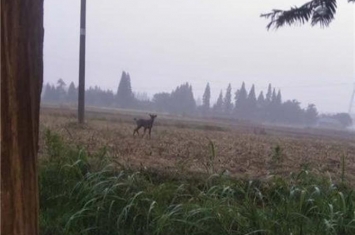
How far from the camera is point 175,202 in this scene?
330 cm

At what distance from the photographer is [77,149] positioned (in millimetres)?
4137

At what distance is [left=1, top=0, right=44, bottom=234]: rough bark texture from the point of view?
1057 millimetres

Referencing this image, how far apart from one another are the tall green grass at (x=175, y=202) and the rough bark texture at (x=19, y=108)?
1.87 meters

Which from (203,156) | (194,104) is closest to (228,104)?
(194,104)

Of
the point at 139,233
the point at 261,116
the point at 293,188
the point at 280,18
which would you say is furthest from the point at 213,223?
the point at 261,116

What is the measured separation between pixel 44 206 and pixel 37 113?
7.78 feet

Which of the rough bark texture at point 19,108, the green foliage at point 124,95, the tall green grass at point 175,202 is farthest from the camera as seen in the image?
the green foliage at point 124,95

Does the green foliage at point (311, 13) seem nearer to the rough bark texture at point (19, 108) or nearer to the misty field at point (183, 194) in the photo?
the misty field at point (183, 194)

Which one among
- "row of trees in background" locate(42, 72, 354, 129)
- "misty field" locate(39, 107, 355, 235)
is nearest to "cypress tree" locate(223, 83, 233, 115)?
"row of trees in background" locate(42, 72, 354, 129)

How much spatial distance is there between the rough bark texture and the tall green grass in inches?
73.6

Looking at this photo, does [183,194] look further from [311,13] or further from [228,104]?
[228,104]

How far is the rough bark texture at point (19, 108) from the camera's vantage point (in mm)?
1057

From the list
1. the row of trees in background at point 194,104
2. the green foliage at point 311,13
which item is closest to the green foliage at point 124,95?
the row of trees in background at point 194,104

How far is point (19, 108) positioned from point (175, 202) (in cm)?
232
